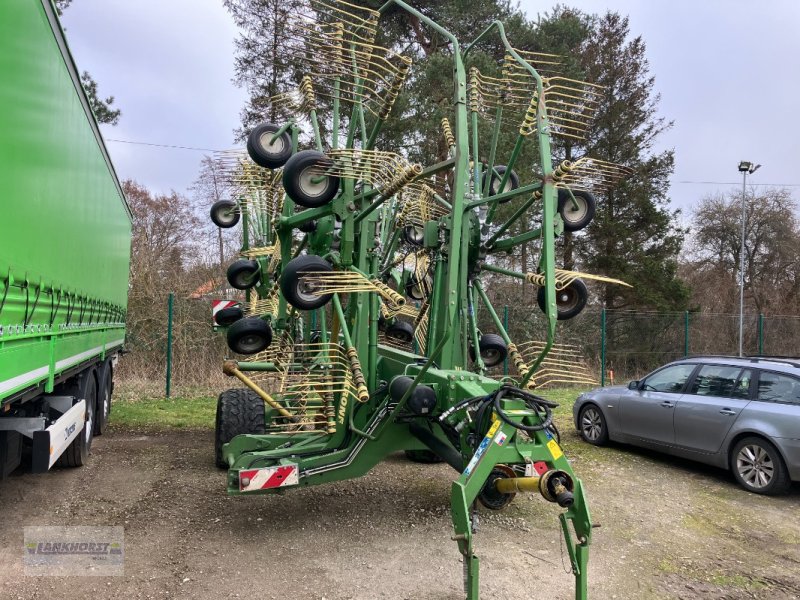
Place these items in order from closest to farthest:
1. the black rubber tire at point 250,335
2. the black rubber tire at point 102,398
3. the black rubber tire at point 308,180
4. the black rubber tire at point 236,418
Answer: the black rubber tire at point 308,180 < the black rubber tire at point 250,335 < the black rubber tire at point 236,418 < the black rubber tire at point 102,398

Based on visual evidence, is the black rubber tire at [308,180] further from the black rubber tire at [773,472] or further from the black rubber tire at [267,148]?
the black rubber tire at [773,472]

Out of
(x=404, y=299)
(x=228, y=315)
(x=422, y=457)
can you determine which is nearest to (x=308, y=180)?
(x=404, y=299)

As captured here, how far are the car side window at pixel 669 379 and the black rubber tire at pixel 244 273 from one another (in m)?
5.33

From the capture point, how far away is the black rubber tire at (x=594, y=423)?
8273 mm

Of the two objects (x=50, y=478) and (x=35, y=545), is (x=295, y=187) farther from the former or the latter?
(x=50, y=478)

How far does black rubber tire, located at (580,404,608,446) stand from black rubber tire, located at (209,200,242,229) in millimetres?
5673

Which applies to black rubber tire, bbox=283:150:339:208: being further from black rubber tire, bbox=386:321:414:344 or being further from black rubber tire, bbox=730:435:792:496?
black rubber tire, bbox=730:435:792:496

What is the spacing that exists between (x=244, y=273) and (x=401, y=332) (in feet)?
7.81

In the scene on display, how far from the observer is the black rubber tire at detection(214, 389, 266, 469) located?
6316mm

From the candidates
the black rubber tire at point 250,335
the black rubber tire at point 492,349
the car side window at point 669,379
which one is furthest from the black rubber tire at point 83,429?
the car side window at point 669,379

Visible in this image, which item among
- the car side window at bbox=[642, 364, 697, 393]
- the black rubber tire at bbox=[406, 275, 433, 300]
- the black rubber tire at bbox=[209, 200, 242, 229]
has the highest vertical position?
the black rubber tire at bbox=[209, 200, 242, 229]

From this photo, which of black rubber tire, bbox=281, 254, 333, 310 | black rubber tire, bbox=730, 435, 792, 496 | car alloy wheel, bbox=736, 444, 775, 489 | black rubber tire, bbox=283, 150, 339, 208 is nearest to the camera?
black rubber tire, bbox=281, 254, 333, 310

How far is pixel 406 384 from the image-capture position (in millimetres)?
4504

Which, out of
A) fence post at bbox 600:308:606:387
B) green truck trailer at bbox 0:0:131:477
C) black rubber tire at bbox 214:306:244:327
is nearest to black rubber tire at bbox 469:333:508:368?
green truck trailer at bbox 0:0:131:477
